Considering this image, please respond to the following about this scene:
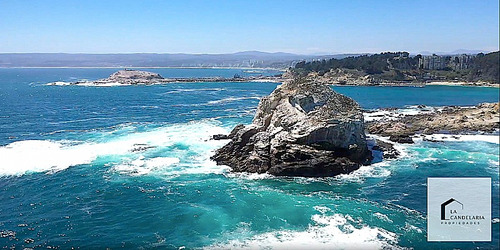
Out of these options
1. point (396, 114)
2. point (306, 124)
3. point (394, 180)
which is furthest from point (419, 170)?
point (396, 114)

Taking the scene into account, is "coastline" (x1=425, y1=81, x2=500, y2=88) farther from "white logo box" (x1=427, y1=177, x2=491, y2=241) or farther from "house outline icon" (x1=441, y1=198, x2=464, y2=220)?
"house outline icon" (x1=441, y1=198, x2=464, y2=220)

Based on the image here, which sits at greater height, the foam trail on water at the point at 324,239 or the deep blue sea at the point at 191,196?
the deep blue sea at the point at 191,196

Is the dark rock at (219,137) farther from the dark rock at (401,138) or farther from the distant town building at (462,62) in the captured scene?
the distant town building at (462,62)

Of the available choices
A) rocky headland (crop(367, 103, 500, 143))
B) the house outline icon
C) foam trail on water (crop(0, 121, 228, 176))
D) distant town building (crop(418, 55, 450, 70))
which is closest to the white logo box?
the house outline icon

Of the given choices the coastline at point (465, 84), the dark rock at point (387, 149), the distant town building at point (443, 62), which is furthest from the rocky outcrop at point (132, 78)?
the dark rock at point (387, 149)

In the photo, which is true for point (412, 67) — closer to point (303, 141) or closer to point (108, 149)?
point (303, 141)

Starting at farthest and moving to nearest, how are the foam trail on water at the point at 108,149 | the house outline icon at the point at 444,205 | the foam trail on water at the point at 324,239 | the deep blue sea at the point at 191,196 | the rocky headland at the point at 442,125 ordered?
the rocky headland at the point at 442,125 → the foam trail on water at the point at 108,149 → the deep blue sea at the point at 191,196 → the foam trail on water at the point at 324,239 → the house outline icon at the point at 444,205

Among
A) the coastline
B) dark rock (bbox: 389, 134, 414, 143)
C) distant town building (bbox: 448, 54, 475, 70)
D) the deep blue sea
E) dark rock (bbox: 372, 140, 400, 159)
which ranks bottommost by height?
the deep blue sea
